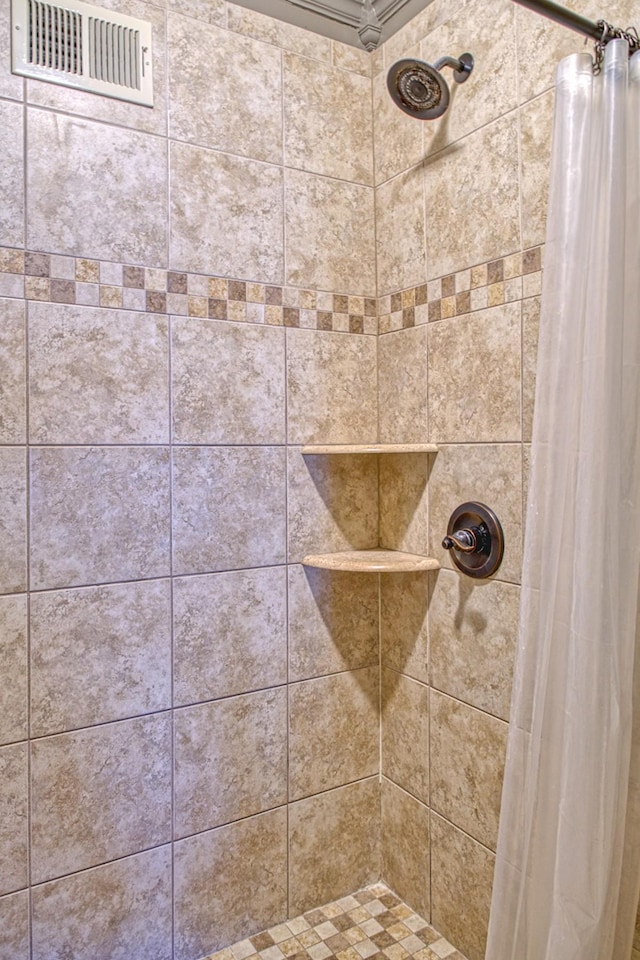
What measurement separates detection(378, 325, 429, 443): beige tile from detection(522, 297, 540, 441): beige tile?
0.99ft

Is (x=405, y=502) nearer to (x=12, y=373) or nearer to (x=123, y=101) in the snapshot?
(x=12, y=373)

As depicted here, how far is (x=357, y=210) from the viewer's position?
166cm

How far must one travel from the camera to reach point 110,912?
1342 mm

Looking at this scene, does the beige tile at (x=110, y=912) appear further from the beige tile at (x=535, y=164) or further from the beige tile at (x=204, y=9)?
the beige tile at (x=204, y=9)

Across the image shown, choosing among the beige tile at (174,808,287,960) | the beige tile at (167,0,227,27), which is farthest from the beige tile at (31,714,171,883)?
the beige tile at (167,0,227,27)

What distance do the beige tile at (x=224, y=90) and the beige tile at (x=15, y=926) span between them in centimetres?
164

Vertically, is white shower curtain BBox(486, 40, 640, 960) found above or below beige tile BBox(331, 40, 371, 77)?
below

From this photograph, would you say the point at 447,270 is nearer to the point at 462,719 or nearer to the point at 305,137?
the point at 305,137

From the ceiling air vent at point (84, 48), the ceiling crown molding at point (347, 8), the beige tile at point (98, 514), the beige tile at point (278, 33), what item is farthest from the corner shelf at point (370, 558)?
the ceiling crown molding at point (347, 8)

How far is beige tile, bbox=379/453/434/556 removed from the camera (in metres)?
1.55

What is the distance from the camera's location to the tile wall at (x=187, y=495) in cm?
126

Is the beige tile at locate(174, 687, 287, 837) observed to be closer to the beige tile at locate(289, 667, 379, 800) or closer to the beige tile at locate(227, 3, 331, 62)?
the beige tile at locate(289, 667, 379, 800)

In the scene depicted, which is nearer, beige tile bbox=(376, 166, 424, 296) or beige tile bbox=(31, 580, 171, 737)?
beige tile bbox=(31, 580, 171, 737)

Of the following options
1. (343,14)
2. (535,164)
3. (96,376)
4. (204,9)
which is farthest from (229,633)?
(343,14)
